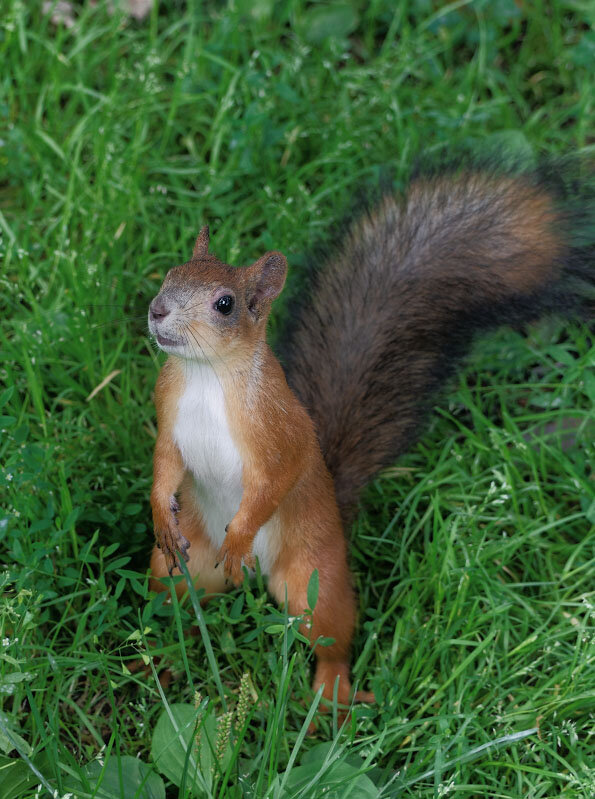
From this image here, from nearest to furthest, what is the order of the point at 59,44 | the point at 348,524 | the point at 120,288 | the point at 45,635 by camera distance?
the point at 45,635
the point at 348,524
the point at 120,288
the point at 59,44

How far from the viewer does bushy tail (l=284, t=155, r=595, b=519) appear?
8.25 feet

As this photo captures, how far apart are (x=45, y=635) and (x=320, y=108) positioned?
6.80 ft

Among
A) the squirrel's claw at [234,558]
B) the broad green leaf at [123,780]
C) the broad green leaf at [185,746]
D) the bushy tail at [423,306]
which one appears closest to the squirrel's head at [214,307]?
the squirrel's claw at [234,558]

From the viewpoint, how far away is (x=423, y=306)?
2.54 meters

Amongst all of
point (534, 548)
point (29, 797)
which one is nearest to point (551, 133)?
point (534, 548)

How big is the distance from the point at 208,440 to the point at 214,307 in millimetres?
285

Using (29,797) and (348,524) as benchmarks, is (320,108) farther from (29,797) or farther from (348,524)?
(29,797)

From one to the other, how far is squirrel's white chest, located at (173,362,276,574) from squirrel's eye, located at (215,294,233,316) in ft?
0.40

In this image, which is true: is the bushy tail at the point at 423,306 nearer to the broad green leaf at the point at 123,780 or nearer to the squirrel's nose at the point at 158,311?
the squirrel's nose at the point at 158,311

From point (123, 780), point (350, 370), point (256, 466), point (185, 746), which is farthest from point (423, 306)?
point (123, 780)

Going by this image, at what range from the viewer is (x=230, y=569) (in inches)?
84.3

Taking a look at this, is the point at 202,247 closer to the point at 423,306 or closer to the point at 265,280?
the point at 265,280

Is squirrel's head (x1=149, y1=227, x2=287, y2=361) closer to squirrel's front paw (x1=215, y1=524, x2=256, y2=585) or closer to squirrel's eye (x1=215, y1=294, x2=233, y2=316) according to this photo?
squirrel's eye (x1=215, y1=294, x2=233, y2=316)

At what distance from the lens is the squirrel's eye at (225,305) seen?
1.95 meters
